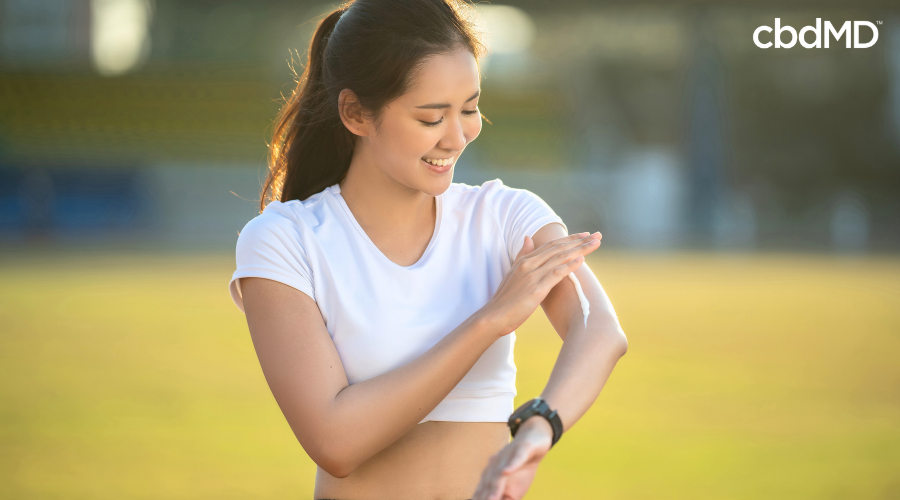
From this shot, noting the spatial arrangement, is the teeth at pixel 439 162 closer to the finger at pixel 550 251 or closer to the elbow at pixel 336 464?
the finger at pixel 550 251

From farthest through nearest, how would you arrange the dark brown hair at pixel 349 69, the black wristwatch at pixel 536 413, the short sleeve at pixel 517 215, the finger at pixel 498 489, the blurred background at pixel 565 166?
1. the blurred background at pixel 565 166
2. the short sleeve at pixel 517 215
3. the dark brown hair at pixel 349 69
4. the black wristwatch at pixel 536 413
5. the finger at pixel 498 489

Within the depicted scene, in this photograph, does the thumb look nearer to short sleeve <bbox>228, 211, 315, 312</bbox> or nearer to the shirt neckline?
the shirt neckline

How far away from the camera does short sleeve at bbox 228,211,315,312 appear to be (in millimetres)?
1534

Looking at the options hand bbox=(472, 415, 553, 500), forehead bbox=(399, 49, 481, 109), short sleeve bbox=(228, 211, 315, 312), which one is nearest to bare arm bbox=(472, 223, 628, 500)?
hand bbox=(472, 415, 553, 500)

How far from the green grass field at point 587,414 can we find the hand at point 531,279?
8.50ft

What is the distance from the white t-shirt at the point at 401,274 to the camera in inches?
61.2

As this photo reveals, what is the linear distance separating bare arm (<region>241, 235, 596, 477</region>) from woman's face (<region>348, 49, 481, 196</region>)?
25cm

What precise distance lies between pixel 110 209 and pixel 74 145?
1958 millimetres

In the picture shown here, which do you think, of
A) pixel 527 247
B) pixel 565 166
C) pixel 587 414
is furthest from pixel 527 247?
pixel 565 166

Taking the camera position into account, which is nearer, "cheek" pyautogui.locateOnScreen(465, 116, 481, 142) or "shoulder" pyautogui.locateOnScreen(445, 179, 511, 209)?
"cheek" pyautogui.locateOnScreen(465, 116, 481, 142)

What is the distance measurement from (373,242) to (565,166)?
65.2ft

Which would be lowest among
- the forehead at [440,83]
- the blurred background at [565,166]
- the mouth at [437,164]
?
the blurred background at [565,166]

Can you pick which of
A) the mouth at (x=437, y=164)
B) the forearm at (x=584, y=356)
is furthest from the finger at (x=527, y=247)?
the mouth at (x=437, y=164)

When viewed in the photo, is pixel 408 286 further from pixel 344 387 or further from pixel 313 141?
pixel 313 141
